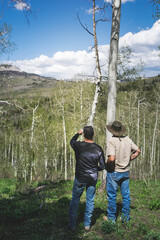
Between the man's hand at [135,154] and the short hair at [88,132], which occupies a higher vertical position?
the short hair at [88,132]

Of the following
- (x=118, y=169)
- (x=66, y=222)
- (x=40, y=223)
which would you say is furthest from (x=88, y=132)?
(x=40, y=223)

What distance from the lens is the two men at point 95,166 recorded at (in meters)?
3.83

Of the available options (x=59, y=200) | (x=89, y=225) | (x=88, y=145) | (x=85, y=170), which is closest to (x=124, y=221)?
(x=89, y=225)

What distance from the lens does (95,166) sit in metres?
3.89

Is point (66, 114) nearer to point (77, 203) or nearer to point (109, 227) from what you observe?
point (77, 203)

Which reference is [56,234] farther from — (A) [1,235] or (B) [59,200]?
(B) [59,200]

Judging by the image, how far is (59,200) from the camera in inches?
245

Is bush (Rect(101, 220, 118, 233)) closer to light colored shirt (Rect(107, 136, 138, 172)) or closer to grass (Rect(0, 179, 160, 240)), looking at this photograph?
grass (Rect(0, 179, 160, 240))

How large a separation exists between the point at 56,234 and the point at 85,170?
1.34 metres

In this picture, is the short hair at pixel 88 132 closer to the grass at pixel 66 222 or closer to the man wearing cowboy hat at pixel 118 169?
the man wearing cowboy hat at pixel 118 169

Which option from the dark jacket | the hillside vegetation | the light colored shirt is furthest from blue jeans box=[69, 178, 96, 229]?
the hillside vegetation

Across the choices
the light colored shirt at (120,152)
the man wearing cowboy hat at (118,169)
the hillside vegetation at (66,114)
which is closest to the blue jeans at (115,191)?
the man wearing cowboy hat at (118,169)

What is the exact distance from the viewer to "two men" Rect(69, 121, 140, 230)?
383 centimetres

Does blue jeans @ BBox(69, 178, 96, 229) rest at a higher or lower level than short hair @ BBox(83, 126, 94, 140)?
lower
